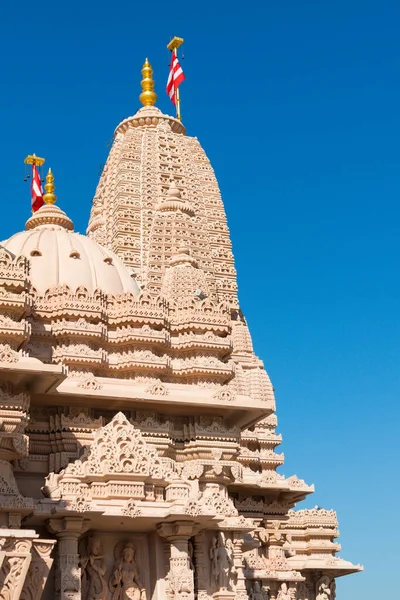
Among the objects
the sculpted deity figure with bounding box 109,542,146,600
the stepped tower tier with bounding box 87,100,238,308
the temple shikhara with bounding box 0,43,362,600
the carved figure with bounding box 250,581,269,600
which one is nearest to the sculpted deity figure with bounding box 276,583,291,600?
the temple shikhara with bounding box 0,43,362,600

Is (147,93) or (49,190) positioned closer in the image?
(49,190)

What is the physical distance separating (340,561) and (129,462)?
19.8m

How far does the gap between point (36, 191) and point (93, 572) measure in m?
21.4

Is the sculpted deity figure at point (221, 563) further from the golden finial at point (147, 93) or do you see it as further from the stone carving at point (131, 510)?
the golden finial at point (147, 93)

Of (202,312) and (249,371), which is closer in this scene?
(202,312)

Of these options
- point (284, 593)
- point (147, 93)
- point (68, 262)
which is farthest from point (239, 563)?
point (147, 93)

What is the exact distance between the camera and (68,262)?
2638cm

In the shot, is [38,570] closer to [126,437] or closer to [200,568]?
[126,437]

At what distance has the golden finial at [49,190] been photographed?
1195 inches

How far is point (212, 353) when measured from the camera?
25.6m

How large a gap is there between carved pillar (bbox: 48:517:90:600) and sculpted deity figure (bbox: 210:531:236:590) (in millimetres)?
3716

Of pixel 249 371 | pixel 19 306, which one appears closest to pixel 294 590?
pixel 249 371

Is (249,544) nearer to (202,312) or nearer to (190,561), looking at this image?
(190,561)

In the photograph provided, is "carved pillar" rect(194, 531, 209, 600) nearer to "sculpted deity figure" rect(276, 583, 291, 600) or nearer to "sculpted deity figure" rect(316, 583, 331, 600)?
"sculpted deity figure" rect(276, 583, 291, 600)
